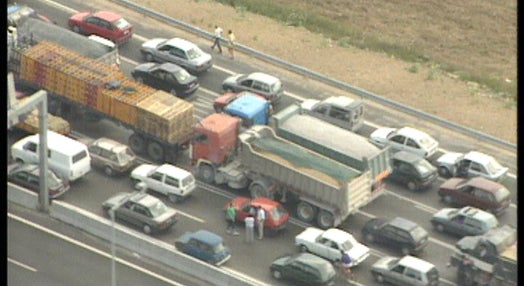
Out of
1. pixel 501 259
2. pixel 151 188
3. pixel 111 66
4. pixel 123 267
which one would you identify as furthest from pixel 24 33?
pixel 501 259

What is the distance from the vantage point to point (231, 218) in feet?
235

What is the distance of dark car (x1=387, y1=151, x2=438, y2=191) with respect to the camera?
75188 millimetres

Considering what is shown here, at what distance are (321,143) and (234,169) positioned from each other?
414 centimetres

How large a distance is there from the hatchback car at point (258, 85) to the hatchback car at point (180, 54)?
226 centimetres

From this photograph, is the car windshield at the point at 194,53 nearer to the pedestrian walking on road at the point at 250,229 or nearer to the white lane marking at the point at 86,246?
the pedestrian walking on road at the point at 250,229

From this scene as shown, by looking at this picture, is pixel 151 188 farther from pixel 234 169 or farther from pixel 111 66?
pixel 111 66

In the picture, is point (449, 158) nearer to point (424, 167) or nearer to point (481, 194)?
point (424, 167)

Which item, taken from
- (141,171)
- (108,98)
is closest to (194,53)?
(108,98)

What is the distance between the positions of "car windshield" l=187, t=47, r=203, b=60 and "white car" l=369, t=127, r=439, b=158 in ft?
37.2

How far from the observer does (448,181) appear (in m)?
75.1

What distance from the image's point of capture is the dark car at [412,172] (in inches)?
2960

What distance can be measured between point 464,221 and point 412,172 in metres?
4.69

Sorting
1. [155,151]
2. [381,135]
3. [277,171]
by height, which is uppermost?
[277,171]

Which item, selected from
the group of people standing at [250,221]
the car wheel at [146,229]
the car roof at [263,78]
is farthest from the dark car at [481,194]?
the car wheel at [146,229]
